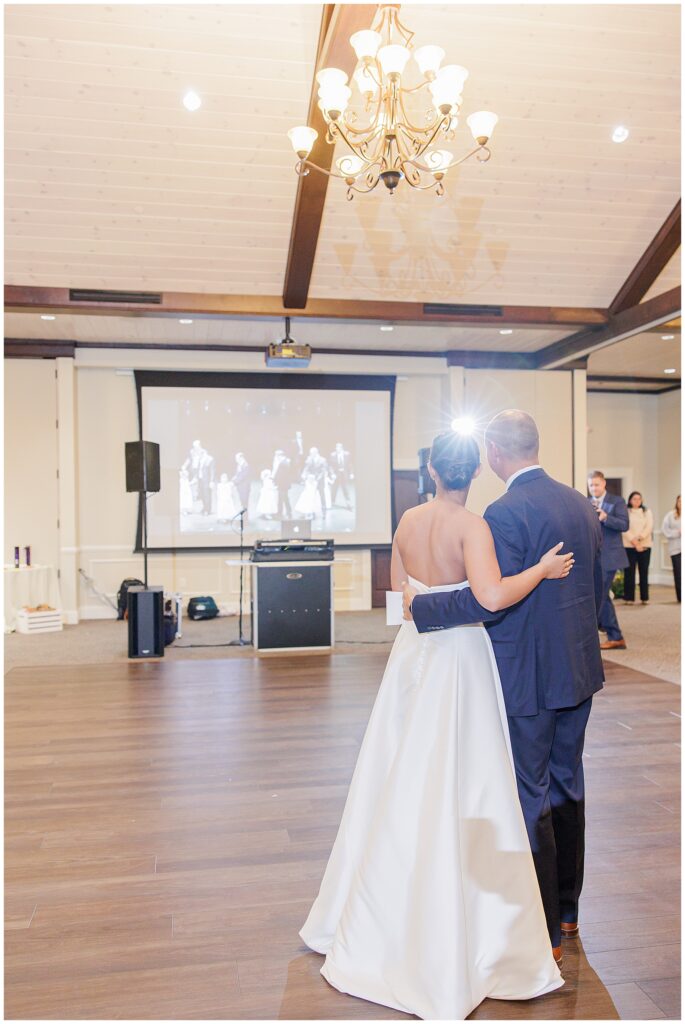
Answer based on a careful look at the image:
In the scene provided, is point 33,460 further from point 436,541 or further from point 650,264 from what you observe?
point 436,541

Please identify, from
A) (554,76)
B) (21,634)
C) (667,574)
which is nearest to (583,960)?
(554,76)

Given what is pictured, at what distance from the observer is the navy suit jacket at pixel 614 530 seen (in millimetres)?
6531

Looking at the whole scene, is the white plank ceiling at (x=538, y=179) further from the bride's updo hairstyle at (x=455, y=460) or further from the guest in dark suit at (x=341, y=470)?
the bride's updo hairstyle at (x=455, y=460)

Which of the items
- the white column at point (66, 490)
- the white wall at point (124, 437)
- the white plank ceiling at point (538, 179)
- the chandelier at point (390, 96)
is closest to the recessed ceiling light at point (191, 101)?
the white plank ceiling at point (538, 179)

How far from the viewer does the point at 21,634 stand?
813cm

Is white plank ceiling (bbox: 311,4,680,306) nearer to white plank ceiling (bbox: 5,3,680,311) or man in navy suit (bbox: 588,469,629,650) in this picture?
white plank ceiling (bbox: 5,3,680,311)

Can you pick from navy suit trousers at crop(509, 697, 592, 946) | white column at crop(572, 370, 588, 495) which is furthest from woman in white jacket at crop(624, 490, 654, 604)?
navy suit trousers at crop(509, 697, 592, 946)

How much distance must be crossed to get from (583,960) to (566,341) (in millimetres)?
7688

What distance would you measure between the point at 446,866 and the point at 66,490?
7.97m

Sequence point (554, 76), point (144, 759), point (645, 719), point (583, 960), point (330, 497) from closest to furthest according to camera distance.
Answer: point (583, 960)
point (144, 759)
point (645, 719)
point (554, 76)
point (330, 497)

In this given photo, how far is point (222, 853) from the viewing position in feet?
9.61

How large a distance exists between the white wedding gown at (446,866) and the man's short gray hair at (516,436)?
522 mm

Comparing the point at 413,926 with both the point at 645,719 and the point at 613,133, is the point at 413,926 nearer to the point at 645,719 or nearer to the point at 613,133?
the point at 645,719

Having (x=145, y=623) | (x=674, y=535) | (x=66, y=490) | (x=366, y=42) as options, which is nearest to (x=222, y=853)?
(x=366, y=42)
